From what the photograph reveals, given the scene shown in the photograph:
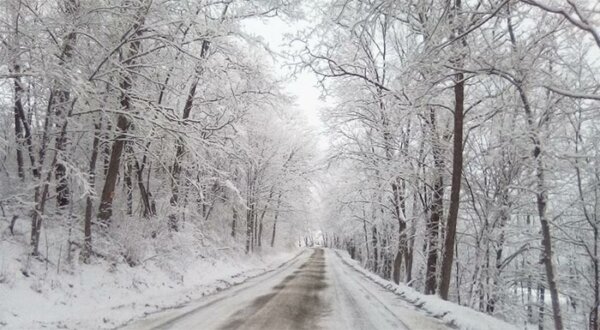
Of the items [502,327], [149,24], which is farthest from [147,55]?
[502,327]

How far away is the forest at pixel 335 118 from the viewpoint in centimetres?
889

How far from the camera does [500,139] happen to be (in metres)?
15.5

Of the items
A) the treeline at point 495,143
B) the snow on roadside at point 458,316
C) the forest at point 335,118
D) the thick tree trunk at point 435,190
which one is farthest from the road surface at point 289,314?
the thick tree trunk at point 435,190

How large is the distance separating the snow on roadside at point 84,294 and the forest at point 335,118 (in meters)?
0.29

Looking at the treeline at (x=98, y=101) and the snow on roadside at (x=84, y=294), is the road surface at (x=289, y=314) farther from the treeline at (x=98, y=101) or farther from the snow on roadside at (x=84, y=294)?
the treeline at (x=98, y=101)

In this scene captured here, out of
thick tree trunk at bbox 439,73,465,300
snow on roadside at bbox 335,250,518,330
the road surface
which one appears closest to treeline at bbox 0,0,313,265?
the road surface

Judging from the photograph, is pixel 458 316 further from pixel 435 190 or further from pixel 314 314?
pixel 435 190

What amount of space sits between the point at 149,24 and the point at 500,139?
1194cm

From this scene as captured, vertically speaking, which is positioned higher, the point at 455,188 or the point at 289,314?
the point at 455,188

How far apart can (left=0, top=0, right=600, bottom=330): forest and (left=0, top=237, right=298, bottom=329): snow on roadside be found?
11.3 inches

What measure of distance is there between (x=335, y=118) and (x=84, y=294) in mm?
14661

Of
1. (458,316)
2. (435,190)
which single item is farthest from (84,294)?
(435,190)

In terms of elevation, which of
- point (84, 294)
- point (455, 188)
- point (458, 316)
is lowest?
point (84, 294)

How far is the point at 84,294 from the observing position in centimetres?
933
